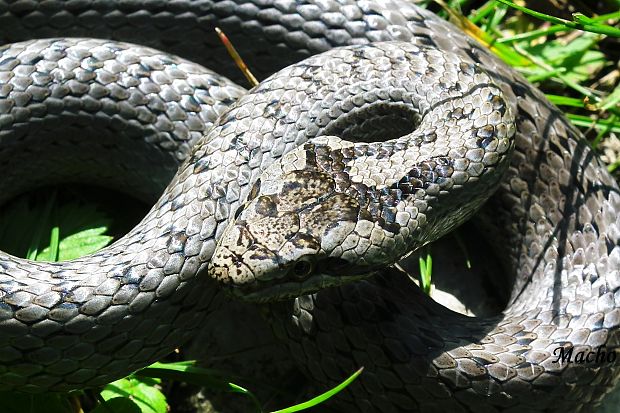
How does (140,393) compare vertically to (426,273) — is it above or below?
below

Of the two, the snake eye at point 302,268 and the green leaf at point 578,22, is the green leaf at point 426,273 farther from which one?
the green leaf at point 578,22

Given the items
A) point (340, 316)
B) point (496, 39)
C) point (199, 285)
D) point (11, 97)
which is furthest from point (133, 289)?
point (496, 39)

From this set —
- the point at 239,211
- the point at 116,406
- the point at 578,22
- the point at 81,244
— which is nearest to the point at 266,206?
the point at 239,211

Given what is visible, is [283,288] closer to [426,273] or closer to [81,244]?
[426,273]

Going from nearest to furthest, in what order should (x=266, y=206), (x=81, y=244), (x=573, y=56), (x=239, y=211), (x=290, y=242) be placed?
(x=290, y=242), (x=266, y=206), (x=239, y=211), (x=81, y=244), (x=573, y=56)

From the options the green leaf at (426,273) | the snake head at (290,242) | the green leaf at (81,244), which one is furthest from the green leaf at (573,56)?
the green leaf at (81,244)

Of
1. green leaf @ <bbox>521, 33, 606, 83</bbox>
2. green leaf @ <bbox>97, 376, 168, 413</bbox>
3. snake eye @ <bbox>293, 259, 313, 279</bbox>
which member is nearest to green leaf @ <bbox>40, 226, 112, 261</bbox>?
green leaf @ <bbox>97, 376, 168, 413</bbox>

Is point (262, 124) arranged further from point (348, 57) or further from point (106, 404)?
point (106, 404)
